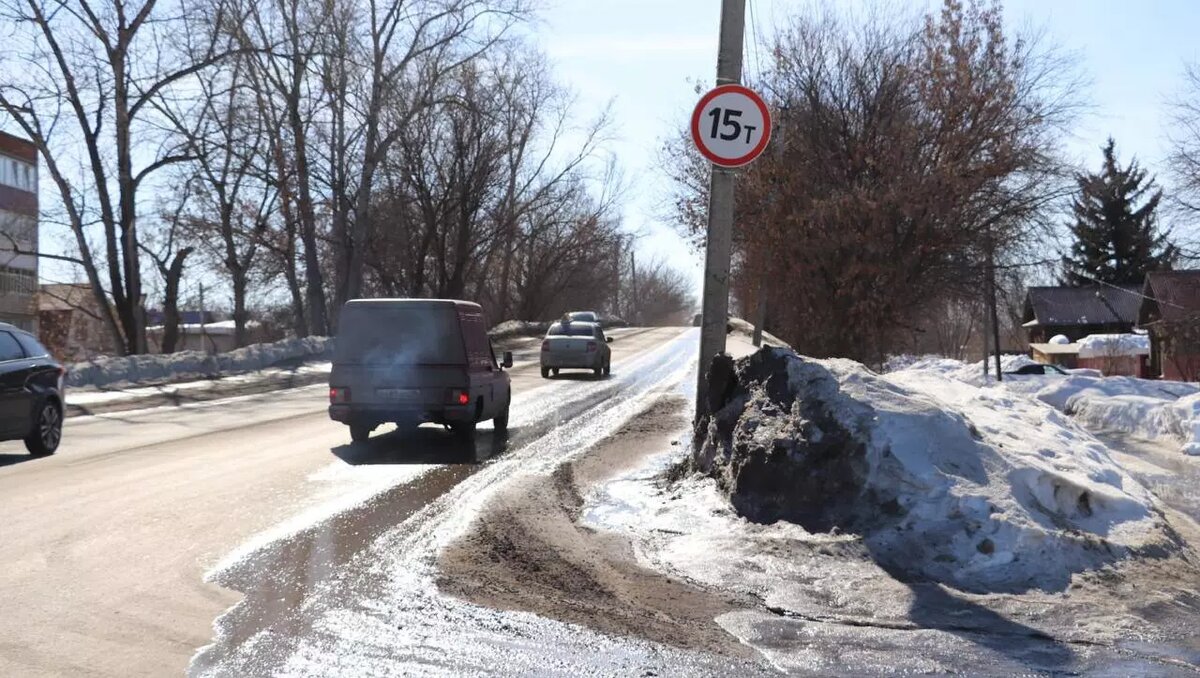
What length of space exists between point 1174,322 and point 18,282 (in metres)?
59.5

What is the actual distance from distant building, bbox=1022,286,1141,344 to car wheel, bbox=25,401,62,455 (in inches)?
2338

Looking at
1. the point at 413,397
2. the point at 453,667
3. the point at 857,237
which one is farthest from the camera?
the point at 857,237

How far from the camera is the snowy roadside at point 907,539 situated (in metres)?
5.39

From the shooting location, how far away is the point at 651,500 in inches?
360

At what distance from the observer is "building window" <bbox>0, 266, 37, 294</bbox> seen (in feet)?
205

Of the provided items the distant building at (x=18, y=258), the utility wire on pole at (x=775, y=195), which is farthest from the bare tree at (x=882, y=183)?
the distant building at (x=18, y=258)

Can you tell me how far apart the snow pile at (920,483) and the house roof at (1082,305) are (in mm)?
58565

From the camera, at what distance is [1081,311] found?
210 feet

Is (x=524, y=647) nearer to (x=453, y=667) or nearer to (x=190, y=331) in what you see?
(x=453, y=667)

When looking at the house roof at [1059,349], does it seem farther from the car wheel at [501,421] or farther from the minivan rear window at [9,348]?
the minivan rear window at [9,348]

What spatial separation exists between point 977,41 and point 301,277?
139ft

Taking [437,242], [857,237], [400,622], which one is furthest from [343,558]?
[437,242]

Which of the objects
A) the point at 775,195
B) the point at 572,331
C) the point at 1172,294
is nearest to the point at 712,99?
the point at 775,195

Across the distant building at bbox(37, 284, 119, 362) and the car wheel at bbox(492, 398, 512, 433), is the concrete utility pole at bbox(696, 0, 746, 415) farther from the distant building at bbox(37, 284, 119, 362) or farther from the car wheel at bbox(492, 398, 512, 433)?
the distant building at bbox(37, 284, 119, 362)
